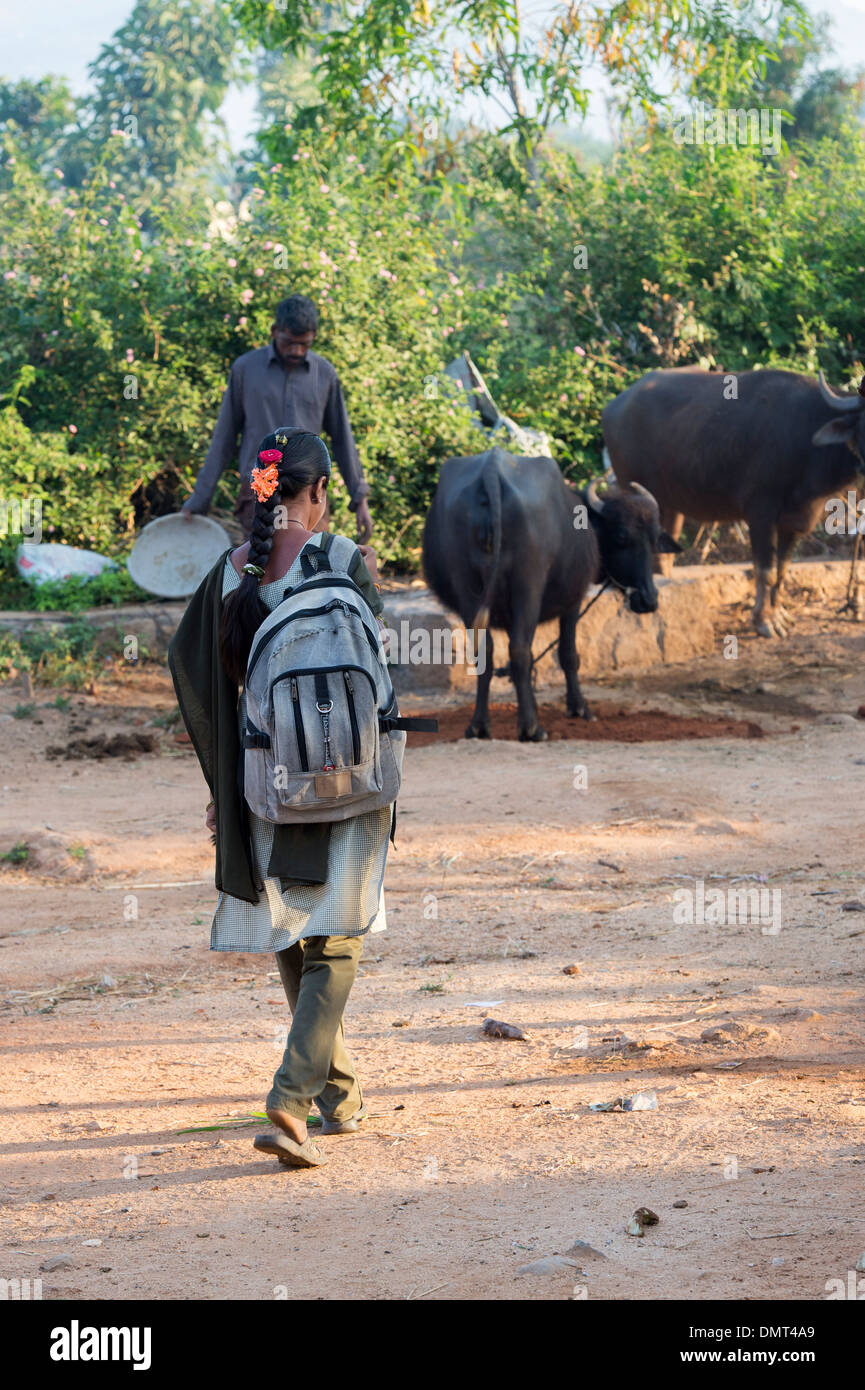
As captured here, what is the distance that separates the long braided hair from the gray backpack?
0.08 metres

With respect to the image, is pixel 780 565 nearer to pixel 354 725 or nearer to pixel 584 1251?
pixel 354 725

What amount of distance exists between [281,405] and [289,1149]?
14.0ft

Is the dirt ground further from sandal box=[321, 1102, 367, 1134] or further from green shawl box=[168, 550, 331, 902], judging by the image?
green shawl box=[168, 550, 331, 902]

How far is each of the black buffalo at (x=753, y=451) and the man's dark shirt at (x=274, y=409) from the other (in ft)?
14.2

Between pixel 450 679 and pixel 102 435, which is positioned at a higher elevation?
pixel 102 435

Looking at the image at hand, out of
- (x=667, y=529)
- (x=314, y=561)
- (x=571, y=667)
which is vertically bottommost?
(x=571, y=667)

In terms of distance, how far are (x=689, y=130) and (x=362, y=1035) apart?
12.6m

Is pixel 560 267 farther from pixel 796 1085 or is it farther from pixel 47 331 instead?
pixel 796 1085

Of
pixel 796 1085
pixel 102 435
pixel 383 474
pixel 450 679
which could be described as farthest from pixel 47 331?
pixel 796 1085

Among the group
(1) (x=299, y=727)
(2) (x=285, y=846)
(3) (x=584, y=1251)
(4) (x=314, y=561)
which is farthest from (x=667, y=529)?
(3) (x=584, y=1251)

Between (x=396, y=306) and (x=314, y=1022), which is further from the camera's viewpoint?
(x=396, y=306)

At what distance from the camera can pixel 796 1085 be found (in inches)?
142

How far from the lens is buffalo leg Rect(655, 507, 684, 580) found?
11.3m

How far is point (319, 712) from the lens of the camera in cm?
314
